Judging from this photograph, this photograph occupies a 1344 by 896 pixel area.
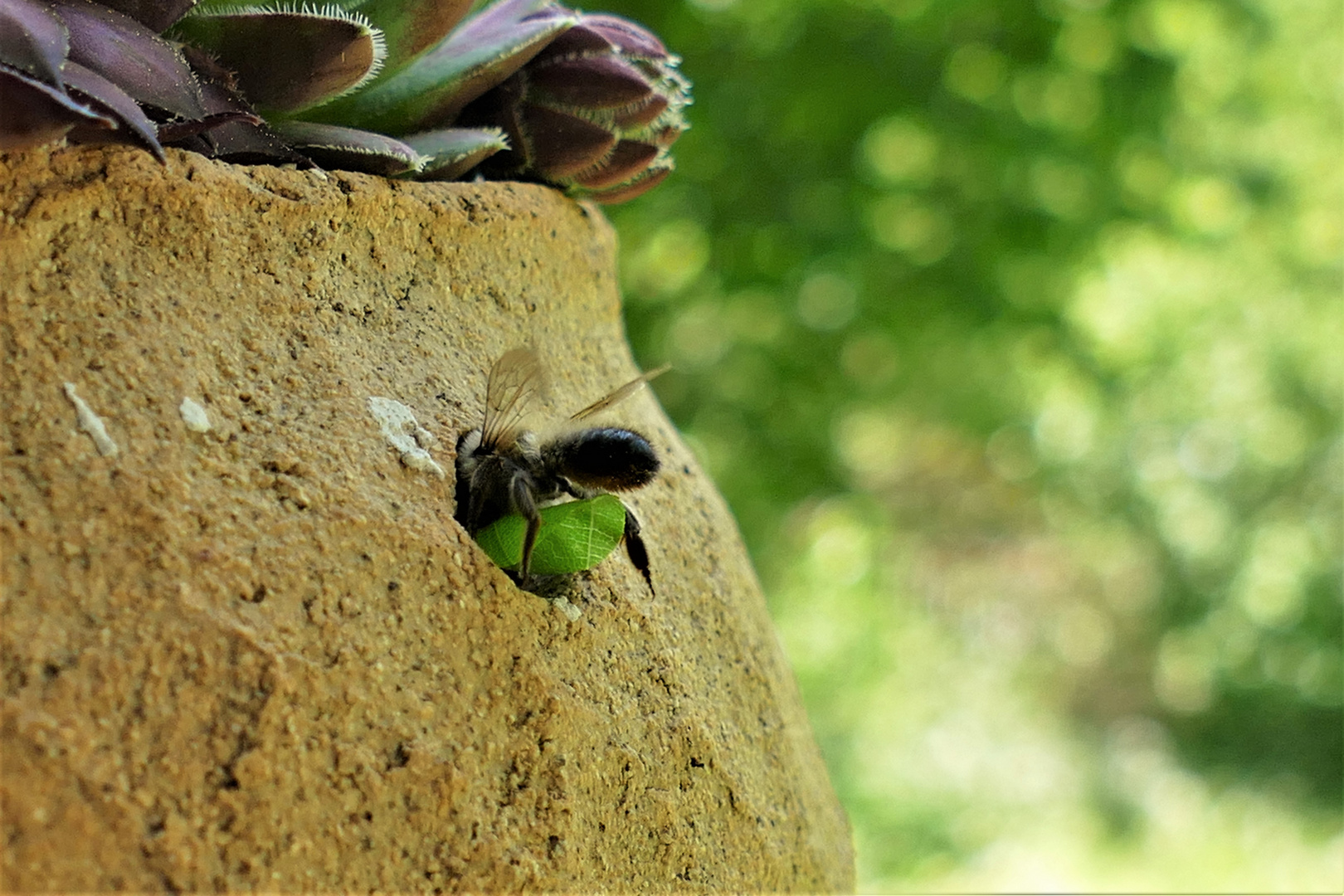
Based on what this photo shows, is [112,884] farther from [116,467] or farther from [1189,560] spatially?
[1189,560]

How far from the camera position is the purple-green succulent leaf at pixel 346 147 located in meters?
1.04

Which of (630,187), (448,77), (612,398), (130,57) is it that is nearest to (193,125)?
(130,57)

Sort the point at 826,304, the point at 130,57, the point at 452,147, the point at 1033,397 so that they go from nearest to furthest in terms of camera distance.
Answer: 1. the point at 130,57
2. the point at 452,147
3. the point at 826,304
4. the point at 1033,397

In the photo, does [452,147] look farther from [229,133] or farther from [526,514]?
[526,514]

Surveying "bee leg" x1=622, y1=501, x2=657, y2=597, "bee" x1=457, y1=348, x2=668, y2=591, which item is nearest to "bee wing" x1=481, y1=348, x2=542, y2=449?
"bee" x1=457, y1=348, x2=668, y2=591

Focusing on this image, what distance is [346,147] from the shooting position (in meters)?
1.04

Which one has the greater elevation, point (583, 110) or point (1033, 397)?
point (583, 110)

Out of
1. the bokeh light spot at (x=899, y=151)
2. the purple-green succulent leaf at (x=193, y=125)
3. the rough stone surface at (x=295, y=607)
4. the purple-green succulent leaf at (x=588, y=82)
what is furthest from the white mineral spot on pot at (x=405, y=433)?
the bokeh light spot at (x=899, y=151)

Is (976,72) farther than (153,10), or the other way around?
(976,72)

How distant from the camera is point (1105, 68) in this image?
146 inches

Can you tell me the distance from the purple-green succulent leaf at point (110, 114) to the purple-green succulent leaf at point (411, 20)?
239 mm

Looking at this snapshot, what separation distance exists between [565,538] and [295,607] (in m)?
0.23

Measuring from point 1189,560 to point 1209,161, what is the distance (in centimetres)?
379

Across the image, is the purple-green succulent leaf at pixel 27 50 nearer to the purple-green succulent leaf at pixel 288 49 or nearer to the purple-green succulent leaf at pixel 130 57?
the purple-green succulent leaf at pixel 130 57
